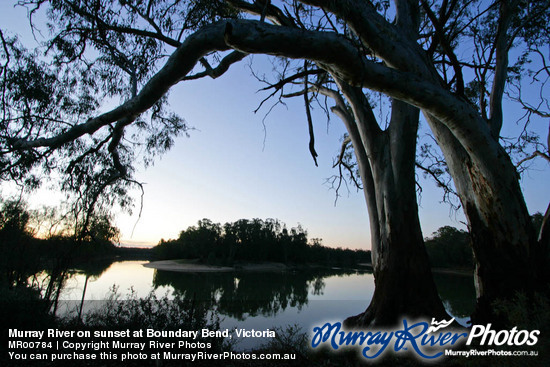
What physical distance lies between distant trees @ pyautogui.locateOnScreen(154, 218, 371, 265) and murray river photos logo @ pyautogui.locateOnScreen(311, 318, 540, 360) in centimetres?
3248

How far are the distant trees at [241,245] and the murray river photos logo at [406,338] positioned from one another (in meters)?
32.5

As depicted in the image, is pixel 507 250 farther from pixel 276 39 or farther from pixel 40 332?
pixel 40 332

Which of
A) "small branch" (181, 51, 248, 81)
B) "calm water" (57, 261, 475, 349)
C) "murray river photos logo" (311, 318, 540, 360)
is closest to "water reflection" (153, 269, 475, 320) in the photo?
"calm water" (57, 261, 475, 349)

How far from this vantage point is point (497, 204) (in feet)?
6.77

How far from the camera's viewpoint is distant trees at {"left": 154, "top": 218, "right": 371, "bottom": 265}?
1441 inches

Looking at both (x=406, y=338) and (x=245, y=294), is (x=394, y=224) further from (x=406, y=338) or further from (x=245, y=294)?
(x=245, y=294)

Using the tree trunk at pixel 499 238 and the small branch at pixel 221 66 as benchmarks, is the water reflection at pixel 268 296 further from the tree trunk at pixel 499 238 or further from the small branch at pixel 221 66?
the tree trunk at pixel 499 238

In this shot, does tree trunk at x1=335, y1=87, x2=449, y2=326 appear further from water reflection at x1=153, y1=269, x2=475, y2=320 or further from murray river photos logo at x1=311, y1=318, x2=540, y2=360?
water reflection at x1=153, y1=269, x2=475, y2=320

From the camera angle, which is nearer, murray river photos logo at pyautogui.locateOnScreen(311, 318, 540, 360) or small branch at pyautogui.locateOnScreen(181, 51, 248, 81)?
murray river photos logo at pyautogui.locateOnScreen(311, 318, 540, 360)

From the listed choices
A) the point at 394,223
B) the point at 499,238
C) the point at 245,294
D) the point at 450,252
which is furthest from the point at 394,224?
the point at 450,252

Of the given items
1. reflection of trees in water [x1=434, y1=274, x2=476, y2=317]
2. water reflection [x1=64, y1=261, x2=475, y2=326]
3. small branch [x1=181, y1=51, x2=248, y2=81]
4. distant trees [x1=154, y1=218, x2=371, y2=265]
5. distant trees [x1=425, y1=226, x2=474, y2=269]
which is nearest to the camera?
small branch [x1=181, y1=51, x2=248, y2=81]

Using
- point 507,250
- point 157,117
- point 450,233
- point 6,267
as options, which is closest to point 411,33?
point 507,250

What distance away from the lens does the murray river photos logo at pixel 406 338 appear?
2.03 meters

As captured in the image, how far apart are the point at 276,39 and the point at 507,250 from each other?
7.06 ft
